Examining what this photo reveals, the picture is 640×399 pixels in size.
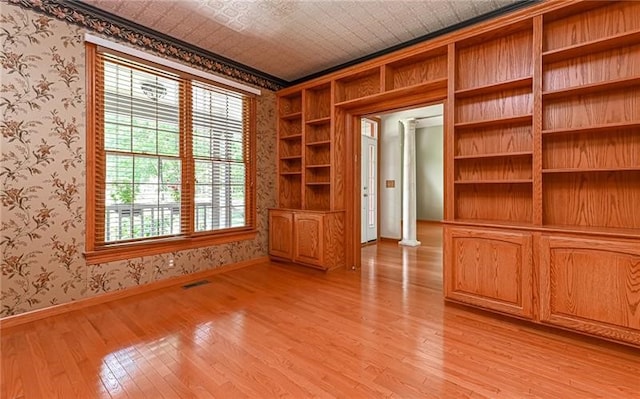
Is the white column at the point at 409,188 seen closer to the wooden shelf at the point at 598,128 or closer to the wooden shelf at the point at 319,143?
the wooden shelf at the point at 319,143

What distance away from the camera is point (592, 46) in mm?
2254

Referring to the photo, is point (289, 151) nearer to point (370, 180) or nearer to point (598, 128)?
point (370, 180)

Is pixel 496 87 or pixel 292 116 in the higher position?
pixel 292 116

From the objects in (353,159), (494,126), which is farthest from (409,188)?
(494,126)

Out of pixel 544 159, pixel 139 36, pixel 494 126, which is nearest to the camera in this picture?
pixel 544 159

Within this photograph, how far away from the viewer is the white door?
582 cm

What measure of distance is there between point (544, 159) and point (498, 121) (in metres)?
0.50

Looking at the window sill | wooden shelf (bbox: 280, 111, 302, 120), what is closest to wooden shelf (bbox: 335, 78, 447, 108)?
wooden shelf (bbox: 280, 111, 302, 120)

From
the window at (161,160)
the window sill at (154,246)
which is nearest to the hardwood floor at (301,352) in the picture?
the window sill at (154,246)

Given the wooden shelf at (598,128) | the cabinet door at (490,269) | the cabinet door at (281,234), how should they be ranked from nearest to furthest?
1. the wooden shelf at (598,128)
2. the cabinet door at (490,269)
3. the cabinet door at (281,234)

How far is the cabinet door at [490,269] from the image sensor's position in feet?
7.76

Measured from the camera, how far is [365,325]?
2396 mm

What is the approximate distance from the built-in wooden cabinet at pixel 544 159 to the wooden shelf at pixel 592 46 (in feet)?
0.04

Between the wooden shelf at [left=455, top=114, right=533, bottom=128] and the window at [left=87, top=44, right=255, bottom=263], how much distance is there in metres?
2.80
